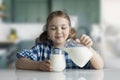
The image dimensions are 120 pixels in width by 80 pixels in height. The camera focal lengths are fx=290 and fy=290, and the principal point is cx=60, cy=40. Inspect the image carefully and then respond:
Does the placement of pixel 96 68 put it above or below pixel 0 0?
below

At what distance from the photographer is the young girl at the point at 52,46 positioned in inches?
42.3

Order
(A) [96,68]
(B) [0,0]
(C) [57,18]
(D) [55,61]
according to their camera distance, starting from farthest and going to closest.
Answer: (B) [0,0] → (C) [57,18] → (A) [96,68] → (D) [55,61]

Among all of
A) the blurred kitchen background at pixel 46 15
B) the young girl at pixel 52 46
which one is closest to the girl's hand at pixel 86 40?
the young girl at pixel 52 46

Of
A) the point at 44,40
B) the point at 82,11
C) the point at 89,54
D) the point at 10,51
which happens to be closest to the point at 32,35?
the point at 10,51

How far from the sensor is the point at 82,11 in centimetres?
507

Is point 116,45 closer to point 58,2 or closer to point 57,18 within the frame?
point 58,2

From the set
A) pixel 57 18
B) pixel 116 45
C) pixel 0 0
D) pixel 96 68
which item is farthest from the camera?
pixel 0 0

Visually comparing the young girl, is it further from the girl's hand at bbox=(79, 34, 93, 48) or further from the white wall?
the white wall

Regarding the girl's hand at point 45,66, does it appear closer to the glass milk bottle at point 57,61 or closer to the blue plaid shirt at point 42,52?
the glass milk bottle at point 57,61

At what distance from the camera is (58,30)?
3.90ft

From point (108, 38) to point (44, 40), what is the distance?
353 centimetres

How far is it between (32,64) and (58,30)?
7.4 inches

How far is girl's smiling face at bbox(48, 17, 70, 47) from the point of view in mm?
1193

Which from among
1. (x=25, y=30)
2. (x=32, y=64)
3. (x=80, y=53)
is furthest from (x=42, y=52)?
(x=25, y=30)
